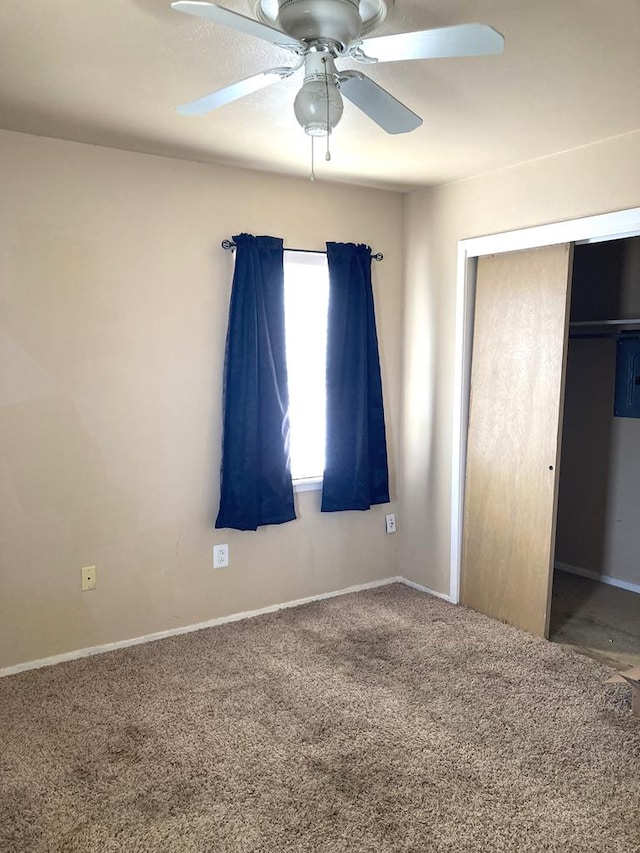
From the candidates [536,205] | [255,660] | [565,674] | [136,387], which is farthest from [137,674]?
[536,205]

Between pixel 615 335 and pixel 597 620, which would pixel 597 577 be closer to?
pixel 597 620

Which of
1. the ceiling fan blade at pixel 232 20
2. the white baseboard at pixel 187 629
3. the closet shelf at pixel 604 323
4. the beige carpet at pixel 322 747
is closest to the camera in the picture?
the ceiling fan blade at pixel 232 20

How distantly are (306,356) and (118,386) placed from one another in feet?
3.61

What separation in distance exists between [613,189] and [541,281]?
53 centimetres

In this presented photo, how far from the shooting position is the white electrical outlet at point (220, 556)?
3.51 metres

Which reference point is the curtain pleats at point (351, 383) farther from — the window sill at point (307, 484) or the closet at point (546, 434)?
the closet at point (546, 434)

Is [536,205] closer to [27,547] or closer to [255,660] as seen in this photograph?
[255,660]

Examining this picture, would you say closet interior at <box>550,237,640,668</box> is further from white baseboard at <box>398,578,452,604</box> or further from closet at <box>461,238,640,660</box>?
white baseboard at <box>398,578,452,604</box>

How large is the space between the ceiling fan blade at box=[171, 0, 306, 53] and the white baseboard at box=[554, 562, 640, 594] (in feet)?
12.2

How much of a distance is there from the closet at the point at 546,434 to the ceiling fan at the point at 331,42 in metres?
1.73

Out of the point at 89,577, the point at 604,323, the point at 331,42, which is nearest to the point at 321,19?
the point at 331,42

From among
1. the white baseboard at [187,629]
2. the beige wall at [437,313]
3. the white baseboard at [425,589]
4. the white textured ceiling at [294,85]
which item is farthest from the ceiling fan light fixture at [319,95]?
the white baseboard at [425,589]

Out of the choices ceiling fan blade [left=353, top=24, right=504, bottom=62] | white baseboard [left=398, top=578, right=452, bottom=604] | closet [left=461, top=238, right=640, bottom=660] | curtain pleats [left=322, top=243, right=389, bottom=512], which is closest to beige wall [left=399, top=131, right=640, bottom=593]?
white baseboard [left=398, top=578, right=452, bottom=604]

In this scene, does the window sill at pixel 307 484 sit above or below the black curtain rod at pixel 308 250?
below
